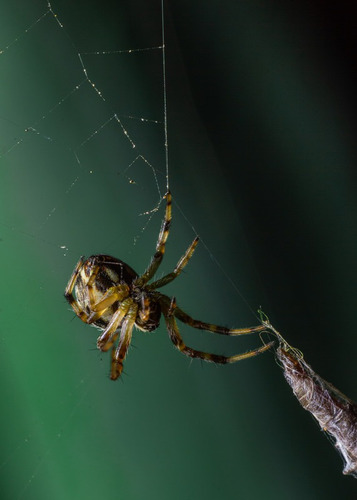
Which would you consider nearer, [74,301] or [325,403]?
[325,403]

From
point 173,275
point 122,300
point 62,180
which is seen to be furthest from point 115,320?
point 62,180

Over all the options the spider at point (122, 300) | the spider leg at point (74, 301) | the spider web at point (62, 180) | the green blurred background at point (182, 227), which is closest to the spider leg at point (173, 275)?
the spider at point (122, 300)

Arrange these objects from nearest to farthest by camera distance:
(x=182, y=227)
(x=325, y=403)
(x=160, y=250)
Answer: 1. (x=325, y=403)
2. (x=160, y=250)
3. (x=182, y=227)

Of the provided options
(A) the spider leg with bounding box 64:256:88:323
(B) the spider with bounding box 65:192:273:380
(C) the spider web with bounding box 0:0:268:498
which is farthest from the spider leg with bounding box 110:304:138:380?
(C) the spider web with bounding box 0:0:268:498

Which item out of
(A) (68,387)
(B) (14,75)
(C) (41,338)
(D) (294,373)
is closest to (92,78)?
(B) (14,75)

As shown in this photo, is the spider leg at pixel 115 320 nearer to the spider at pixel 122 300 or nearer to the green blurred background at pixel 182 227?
the spider at pixel 122 300

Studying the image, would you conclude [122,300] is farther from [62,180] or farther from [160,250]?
[62,180]
